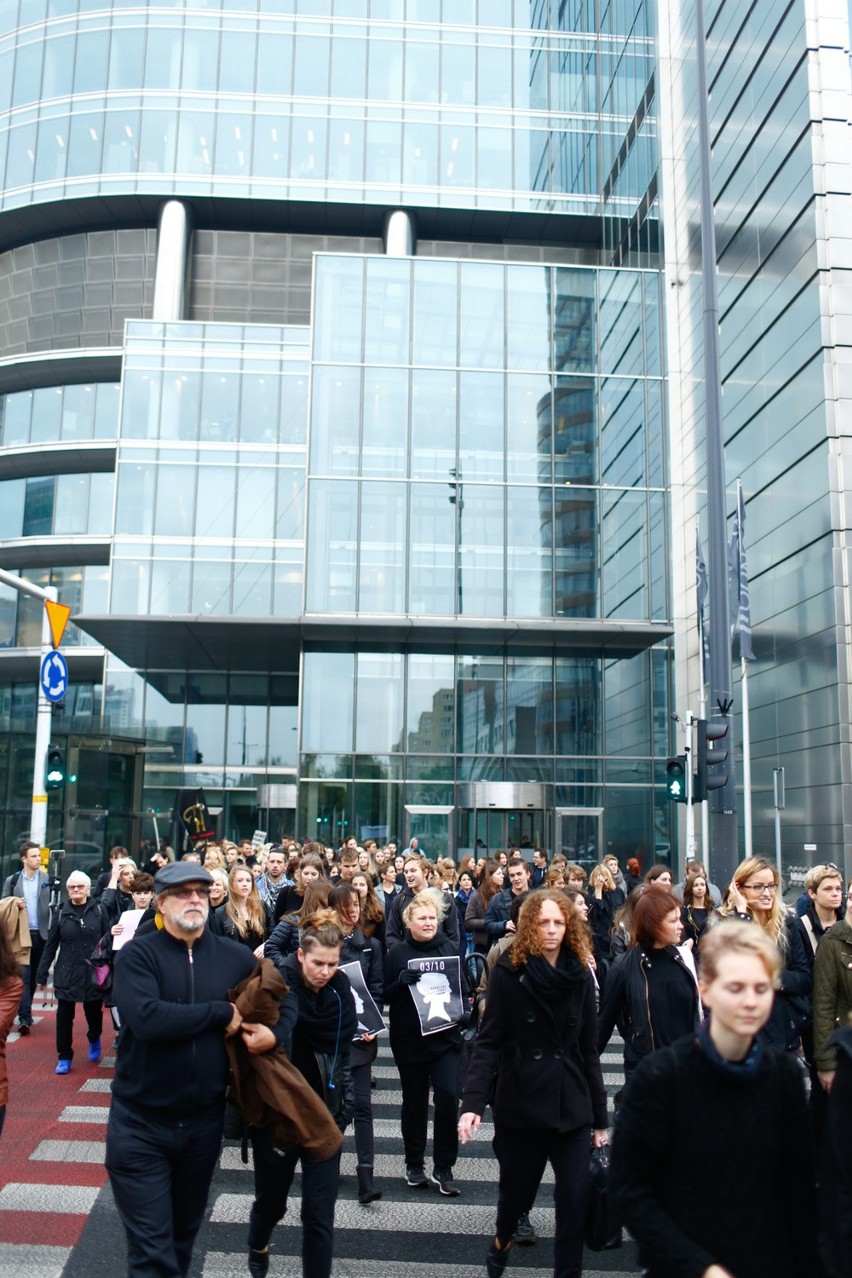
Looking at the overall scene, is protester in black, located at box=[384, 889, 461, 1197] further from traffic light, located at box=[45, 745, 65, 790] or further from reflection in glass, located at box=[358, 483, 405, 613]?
reflection in glass, located at box=[358, 483, 405, 613]

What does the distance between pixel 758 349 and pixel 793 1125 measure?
2776 cm

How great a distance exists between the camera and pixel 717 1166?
3111mm

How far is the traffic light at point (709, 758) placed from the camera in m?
13.8

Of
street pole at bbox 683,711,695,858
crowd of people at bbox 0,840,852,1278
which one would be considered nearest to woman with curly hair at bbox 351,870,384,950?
crowd of people at bbox 0,840,852,1278

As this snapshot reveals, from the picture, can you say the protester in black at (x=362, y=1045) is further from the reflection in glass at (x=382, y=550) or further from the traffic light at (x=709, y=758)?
the reflection in glass at (x=382, y=550)

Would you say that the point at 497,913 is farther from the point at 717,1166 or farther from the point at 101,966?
the point at 717,1166

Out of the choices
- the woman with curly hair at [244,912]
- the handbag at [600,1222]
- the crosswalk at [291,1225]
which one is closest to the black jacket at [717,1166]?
the handbag at [600,1222]

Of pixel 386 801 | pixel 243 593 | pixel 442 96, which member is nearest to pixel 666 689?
pixel 386 801

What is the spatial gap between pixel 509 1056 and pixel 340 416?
27.6 meters

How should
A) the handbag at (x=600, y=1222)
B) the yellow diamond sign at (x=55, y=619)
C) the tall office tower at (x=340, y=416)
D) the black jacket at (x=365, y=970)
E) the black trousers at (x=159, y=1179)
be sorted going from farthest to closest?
the tall office tower at (x=340, y=416) → the yellow diamond sign at (x=55, y=619) → the black jacket at (x=365, y=970) → the handbag at (x=600, y=1222) → the black trousers at (x=159, y=1179)

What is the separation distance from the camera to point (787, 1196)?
317 centimetres

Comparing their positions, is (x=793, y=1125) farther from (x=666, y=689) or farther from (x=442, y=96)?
(x=442, y=96)

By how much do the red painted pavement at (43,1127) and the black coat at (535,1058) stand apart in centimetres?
252

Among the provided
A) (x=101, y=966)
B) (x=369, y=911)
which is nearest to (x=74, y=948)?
(x=101, y=966)
